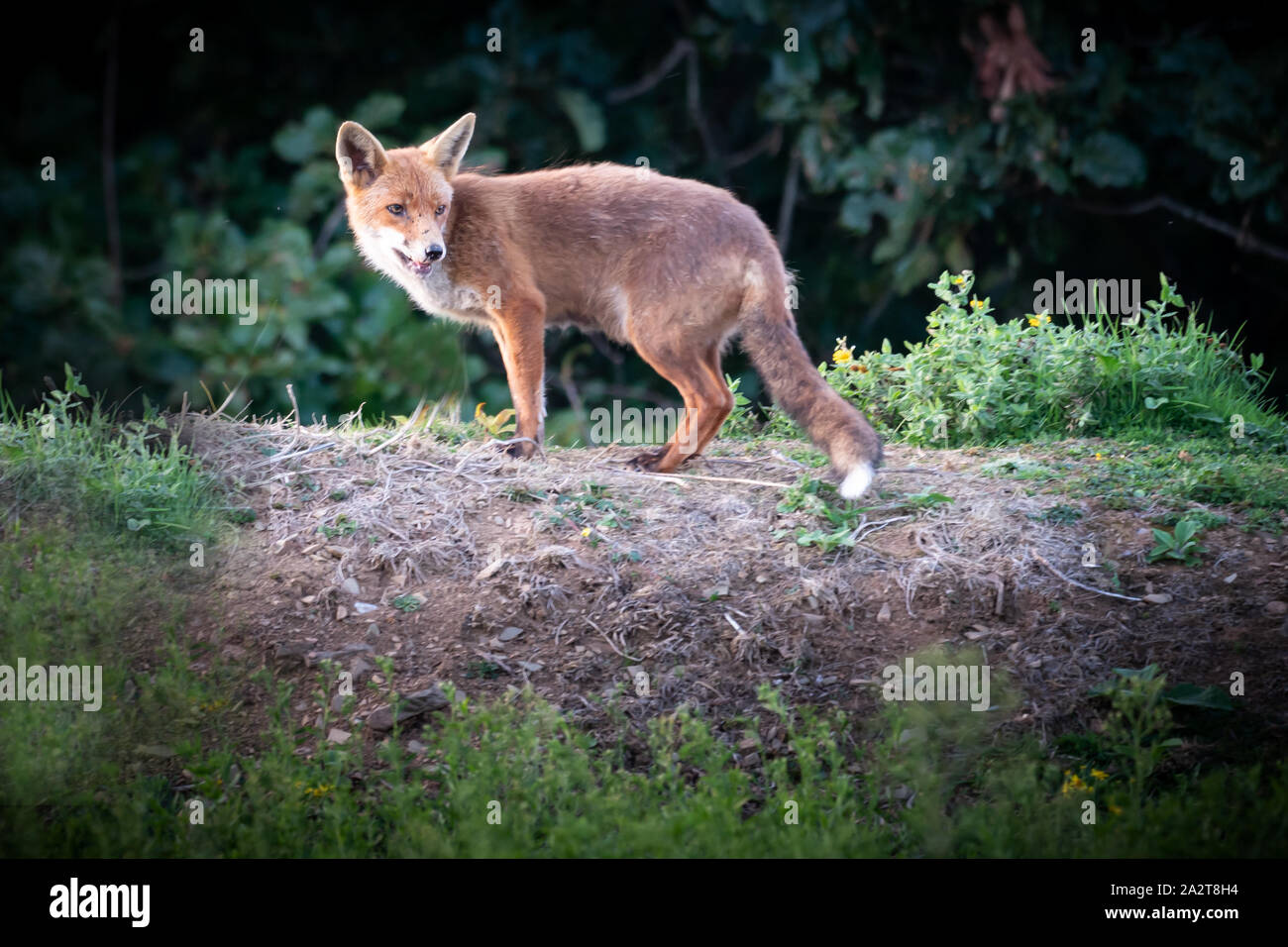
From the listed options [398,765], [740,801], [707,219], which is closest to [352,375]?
[707,219]

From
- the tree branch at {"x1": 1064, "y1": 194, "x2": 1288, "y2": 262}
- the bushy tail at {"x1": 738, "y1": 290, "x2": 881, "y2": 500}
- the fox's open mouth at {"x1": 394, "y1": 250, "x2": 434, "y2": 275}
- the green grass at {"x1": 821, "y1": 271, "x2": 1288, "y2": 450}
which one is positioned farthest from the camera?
the tree branch at {"x1": 1064, "y1": 194, "x2": 1288, "y2": 262}

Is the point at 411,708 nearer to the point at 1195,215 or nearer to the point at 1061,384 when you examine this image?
the point at 1061,384

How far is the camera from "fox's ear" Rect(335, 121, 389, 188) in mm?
5578

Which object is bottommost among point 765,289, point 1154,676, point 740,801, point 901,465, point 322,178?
point 740,801

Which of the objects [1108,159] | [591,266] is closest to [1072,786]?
[591,266]

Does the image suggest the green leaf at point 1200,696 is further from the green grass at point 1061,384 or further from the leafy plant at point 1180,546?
the green grass at point 1061,384

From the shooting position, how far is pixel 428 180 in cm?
564

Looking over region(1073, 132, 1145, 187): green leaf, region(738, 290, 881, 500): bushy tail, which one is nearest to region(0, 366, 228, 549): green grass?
region(738, 290, 881, 500): bushy tail

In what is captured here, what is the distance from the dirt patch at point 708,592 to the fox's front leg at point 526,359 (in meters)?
0.66

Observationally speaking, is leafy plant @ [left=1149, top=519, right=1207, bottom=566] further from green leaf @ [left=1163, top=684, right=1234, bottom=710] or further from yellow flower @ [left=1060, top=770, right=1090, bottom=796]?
yellow flower @ [left=1060, top=770, right=1090, bottom=796]

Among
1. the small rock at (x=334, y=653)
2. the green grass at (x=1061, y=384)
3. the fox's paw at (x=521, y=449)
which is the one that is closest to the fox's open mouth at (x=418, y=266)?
the fox's paw at (x=521, y=449)

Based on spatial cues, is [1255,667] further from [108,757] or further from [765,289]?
[108,757]

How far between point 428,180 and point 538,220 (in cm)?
53

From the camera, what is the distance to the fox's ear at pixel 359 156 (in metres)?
5.58
